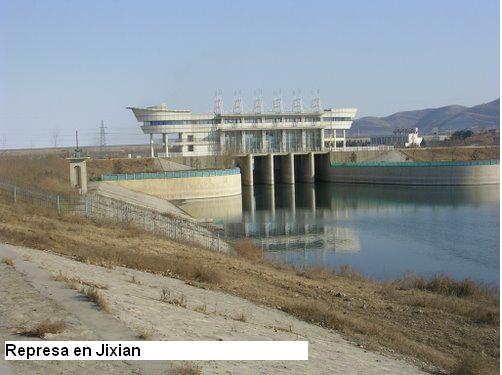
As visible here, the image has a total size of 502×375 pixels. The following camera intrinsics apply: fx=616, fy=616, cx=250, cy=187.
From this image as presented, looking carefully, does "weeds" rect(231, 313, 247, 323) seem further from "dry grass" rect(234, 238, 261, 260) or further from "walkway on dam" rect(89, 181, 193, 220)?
"walkway on dam" rect(89, 181, 193, 220)

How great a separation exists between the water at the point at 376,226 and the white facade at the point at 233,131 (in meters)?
13.0

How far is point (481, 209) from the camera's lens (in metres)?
42.8

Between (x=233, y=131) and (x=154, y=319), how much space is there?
6809 centimetres

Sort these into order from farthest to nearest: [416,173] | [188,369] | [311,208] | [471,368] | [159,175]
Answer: [416,173] → [159,175] → [311,208] → [471,368] → [188,369]

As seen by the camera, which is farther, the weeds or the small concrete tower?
the small concrete tower

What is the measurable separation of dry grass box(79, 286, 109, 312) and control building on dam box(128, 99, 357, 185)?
199 feet

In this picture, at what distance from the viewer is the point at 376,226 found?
36.1m

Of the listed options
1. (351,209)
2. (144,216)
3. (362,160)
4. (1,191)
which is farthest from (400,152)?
(1,191)

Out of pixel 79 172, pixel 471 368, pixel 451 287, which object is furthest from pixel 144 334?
pixel 79 172

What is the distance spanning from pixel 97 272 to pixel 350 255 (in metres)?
14.9

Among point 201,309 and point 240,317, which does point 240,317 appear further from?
point 201,309

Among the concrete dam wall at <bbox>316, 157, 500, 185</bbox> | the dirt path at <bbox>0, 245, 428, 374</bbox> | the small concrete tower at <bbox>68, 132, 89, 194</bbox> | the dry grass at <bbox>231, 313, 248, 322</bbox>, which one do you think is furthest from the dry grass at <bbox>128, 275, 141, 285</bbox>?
the concrete dam wall at <bbox>316, 157, 500, 185</bbox>

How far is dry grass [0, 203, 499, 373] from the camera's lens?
11.6 metres
